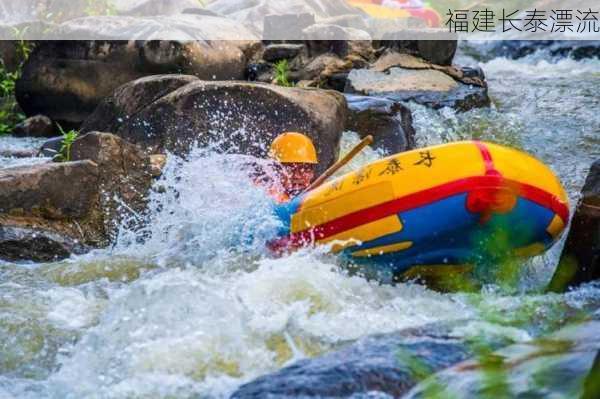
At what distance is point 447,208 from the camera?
358 centimetres

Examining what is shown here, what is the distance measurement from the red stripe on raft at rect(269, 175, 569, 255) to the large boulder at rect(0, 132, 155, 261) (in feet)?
4.81

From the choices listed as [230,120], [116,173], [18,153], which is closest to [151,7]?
[18,153]

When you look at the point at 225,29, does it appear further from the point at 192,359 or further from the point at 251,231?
the point at 192,359

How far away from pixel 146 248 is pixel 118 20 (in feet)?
18.7

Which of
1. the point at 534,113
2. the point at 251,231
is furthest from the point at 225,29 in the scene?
the point at 251,231

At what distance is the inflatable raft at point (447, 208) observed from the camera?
3.52 m

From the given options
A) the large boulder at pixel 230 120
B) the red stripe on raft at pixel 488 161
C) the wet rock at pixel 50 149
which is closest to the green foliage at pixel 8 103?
the wet rock at pixel 50 149

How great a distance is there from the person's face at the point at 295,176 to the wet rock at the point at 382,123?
2.07m

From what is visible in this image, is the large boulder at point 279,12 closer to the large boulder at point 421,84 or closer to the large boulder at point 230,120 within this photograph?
the large boulder at point 421,84

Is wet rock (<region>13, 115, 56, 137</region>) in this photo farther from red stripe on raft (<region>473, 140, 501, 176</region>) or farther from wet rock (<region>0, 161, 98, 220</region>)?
red stripe on raft (<region>473, 140, 501, 176</region>)

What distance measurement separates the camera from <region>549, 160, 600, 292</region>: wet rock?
3.56 metres

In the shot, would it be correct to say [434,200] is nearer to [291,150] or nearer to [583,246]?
[583,246]

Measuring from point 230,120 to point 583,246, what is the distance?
2706 millimetres

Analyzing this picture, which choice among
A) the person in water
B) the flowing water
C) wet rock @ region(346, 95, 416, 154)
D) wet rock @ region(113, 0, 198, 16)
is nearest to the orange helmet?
the person in water
